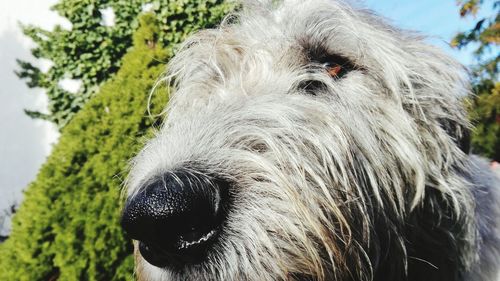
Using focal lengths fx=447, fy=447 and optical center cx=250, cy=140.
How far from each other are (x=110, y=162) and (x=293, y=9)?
3.09 meters

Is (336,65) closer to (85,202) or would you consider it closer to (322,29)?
(322,29)

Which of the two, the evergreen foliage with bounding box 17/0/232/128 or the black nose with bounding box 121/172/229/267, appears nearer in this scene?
the black nose with bounding box 121/172/229/267

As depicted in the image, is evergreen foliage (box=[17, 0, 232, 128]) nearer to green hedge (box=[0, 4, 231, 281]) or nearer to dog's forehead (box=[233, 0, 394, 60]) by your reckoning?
green hedge (box=[0, 4, 231, 281])

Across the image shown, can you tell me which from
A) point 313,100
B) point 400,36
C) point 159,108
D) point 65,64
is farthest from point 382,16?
point 65,64

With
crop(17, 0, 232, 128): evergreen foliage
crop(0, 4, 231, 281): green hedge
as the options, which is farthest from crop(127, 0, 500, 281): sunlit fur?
crop(17, 0, 232, 128): evergreen foliage

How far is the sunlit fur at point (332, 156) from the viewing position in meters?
2.04

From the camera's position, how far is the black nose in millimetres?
1856

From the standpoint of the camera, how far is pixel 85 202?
5.09m

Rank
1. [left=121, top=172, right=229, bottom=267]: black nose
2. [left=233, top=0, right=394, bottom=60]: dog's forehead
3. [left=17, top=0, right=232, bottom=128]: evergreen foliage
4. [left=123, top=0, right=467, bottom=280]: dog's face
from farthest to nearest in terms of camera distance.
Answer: [left=17, top=0, right=232, bottom=128]: evergreen foliage → [left=233, top=0, right=394, bottom=60]: dog's forehead → [left=123, top=0, right=467, bottom=280]: dog's face → [left=121, top=172, right=229, bottom=267]: black nose

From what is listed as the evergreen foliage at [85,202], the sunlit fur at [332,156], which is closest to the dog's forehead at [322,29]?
the sunlit fur at [332,156]

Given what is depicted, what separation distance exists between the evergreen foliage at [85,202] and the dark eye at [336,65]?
2.53 meters

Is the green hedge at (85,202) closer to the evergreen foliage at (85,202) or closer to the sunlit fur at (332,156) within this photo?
the evergreen foliage at (85,202)

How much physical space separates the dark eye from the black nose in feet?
4.41

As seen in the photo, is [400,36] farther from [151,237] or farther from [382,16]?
[151,237]
